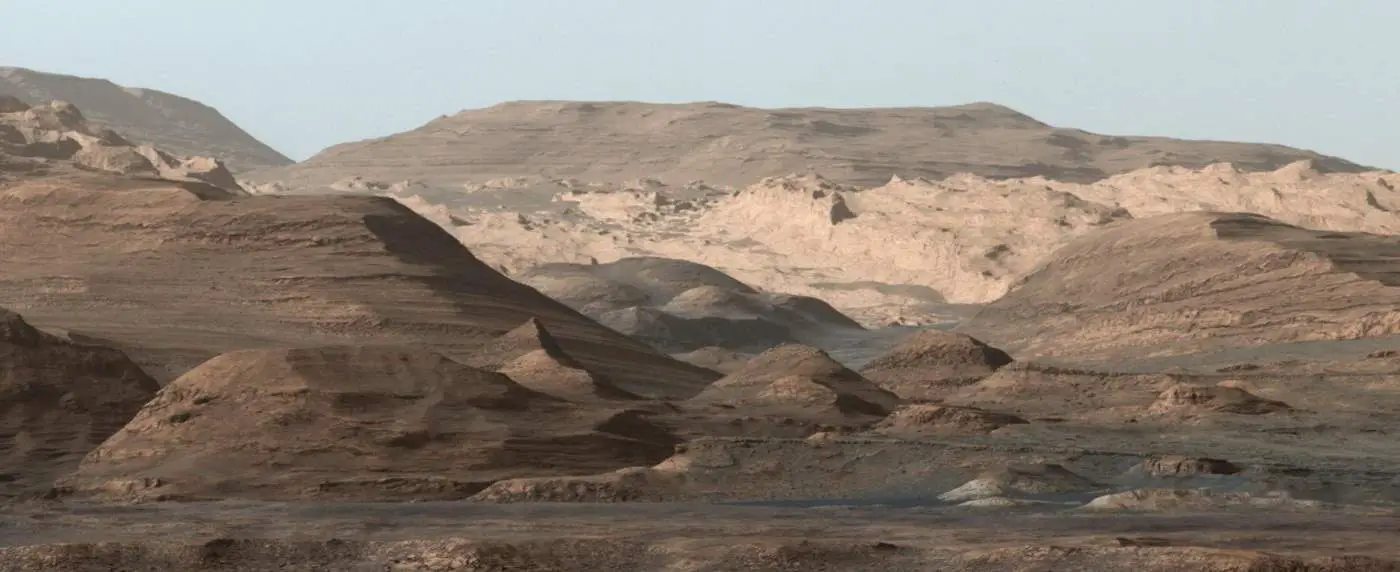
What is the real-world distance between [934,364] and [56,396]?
22.0 m

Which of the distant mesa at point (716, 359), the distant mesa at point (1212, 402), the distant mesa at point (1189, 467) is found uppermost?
the distant mesa at point (1189, 467)

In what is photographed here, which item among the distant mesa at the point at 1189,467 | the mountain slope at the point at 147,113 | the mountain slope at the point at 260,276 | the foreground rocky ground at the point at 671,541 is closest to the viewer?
the foreground rocky ground at the point at 671,541

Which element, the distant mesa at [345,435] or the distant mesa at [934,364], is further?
the distant mesa at [934,364]

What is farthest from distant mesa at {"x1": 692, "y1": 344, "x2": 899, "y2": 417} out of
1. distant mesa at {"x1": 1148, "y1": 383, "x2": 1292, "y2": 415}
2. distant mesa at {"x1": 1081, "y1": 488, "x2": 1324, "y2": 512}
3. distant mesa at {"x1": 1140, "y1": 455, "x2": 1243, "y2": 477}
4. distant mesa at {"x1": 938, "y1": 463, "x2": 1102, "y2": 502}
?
distant mesa at {"x1": 1081, "y1": 488, "x2": 1324, "y2": 512}

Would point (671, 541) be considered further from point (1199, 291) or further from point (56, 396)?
point (1199, 291)

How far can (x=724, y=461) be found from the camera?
26.3 m

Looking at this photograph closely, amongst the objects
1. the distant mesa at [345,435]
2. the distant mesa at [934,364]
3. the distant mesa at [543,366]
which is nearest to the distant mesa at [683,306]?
the distant mesa at [934,364]

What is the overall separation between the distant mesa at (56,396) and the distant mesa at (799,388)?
1087 cm

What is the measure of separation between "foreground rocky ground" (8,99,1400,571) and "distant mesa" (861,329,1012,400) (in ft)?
0.37

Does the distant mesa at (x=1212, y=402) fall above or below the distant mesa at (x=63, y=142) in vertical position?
below

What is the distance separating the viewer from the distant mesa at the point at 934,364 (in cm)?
4412

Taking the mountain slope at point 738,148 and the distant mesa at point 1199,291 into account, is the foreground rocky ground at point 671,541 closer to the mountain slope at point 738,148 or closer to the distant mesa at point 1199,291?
the distant mesa at point 1199,291

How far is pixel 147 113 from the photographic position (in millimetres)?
169625

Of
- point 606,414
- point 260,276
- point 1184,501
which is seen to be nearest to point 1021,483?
point 1184,501
